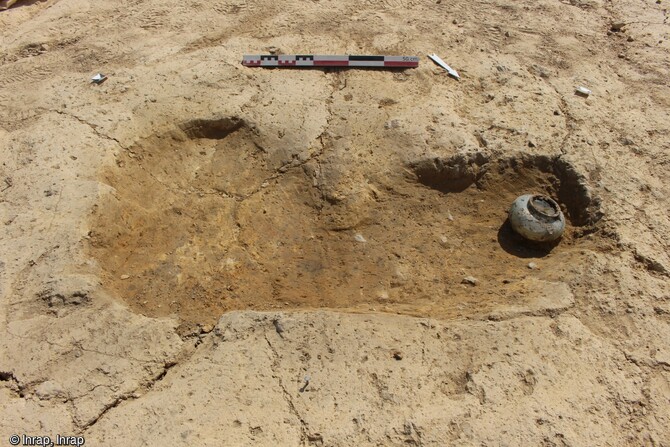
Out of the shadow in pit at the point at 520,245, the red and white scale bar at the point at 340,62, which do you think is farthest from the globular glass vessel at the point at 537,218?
the red and white scale bar at the point at 340,62

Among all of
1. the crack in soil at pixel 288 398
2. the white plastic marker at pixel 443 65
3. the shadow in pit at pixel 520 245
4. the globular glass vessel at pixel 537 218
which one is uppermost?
→ the white plastic marker at pixel 443 65

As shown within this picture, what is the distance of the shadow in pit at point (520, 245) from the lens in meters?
3.12

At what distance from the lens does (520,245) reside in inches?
125

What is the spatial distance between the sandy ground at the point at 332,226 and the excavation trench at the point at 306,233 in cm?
2

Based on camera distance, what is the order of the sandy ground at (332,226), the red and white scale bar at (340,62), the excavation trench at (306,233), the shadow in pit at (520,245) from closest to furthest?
the sandy ground at (332,226) < the excavation trench at (306,233) < the shadow in pit at (520,245) < the red and white scale bar at (340,62)

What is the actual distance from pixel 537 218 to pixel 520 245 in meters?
0.28

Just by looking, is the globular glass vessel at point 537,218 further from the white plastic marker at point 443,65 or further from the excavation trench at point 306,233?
the white plastic marker at point 443,65

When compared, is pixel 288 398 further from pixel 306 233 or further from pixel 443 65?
pixel 443 65

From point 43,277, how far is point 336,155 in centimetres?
188

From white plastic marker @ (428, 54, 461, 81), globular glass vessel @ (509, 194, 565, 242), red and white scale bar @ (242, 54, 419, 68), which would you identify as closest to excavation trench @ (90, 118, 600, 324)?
globular glass vessel @ (509, 194, 565, 242)

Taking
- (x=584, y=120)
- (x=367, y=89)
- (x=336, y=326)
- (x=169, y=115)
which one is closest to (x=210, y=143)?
(x=169, y=115)

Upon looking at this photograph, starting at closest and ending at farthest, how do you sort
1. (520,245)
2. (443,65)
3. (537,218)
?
(537,218) → (520,245) → (443,65)

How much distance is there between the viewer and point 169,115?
12.0 ft

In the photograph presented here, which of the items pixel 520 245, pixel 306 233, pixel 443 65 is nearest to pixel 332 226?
pixel 306 233
